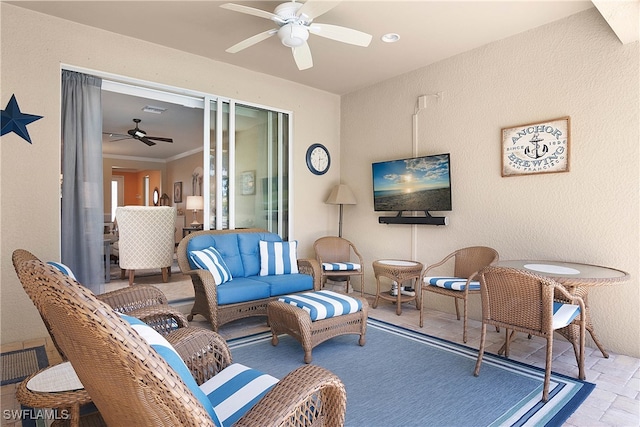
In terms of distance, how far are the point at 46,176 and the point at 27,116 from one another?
54 cm

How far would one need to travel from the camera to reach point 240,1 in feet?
10.2

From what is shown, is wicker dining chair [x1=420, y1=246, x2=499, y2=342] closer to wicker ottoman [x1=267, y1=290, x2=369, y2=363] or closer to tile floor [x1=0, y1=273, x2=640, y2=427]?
tile floor [x1=0, y1=273, x2=640, y2=427]

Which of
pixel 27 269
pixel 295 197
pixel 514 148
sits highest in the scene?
pixel 514 148

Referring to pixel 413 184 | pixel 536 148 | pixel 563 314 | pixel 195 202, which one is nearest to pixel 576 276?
pixel 563 314

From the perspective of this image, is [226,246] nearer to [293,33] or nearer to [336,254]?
[336,254]

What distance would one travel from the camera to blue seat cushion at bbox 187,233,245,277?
3.79m

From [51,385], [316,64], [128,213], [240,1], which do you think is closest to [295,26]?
[240,1]

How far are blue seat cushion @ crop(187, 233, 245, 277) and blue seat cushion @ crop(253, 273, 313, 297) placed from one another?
0.76 feet

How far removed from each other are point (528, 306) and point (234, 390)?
1916mm

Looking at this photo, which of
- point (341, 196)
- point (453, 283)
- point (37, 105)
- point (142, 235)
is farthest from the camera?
point (142, 235)

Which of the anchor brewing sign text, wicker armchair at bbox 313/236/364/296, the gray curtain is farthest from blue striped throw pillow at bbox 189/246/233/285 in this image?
the anchor brewing sign text

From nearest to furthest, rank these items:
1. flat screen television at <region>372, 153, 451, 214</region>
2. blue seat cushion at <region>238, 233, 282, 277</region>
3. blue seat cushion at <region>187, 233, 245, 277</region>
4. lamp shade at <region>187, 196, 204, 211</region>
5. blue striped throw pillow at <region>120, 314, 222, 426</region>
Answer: blue striped throw pillow at <region>120, 314, 222, 426</region> → blue seat cushion at <region>187, 233, 245, 277</region> → blue seat cushion at <region>238, 233, 282, 277</region> → flat screen television at <region>372, 153, 451, 214</region> → lamp shade at <region>187, 196, 204, 211</region>

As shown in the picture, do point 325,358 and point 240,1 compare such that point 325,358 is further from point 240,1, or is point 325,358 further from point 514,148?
point 240,1

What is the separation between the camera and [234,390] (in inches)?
58.0
